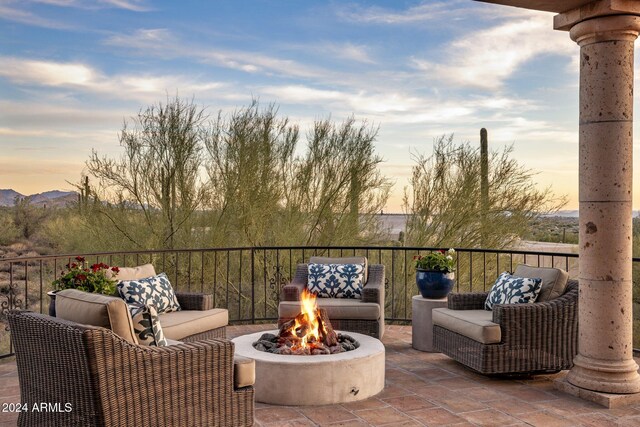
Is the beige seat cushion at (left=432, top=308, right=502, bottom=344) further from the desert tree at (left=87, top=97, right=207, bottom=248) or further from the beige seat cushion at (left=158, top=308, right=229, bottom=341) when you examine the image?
the desert tree at (left=87, top=97, right=207, bottom=248)

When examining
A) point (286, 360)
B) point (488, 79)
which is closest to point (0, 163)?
point (488, 79)

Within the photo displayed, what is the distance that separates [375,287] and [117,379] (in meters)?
3.26

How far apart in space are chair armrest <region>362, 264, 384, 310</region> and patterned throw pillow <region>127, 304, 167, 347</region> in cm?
271

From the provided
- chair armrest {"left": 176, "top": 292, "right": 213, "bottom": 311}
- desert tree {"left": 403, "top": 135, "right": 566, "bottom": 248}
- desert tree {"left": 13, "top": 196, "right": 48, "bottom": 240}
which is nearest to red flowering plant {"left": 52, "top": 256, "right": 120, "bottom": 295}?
chair armrest {"left": 176, "top": 292, "right": 213, "bottom": 311}

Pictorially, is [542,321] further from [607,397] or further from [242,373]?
[242,373]

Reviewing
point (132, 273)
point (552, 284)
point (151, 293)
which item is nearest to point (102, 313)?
point (151, 293)

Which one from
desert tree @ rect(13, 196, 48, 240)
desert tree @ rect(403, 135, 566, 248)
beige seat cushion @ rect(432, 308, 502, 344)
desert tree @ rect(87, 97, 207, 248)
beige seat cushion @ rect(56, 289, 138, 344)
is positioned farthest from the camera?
desert tree @ rect(13, 196, 48, 240)

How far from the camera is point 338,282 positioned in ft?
19.5

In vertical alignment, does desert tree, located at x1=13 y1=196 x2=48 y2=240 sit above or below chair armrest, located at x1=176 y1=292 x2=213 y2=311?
above

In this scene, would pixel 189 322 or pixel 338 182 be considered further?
pixel 338 182

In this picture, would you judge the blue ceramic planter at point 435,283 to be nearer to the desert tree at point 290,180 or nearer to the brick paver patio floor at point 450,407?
the brick paver patio floor at point 450,407

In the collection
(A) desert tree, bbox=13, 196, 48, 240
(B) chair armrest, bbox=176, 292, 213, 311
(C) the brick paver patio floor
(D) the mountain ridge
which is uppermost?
(D) the mountain ridge

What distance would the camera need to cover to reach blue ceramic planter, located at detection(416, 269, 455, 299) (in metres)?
5.71

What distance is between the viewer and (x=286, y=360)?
157 inches
